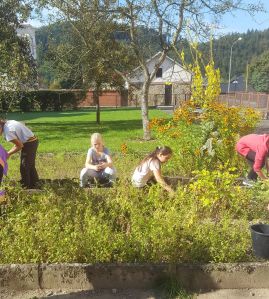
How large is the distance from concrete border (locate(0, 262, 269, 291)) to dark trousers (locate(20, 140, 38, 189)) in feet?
8.86

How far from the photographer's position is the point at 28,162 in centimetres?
600

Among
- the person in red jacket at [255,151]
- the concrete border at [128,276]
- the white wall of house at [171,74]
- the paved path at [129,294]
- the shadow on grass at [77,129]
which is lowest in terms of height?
the shadow on grass at [77,129]

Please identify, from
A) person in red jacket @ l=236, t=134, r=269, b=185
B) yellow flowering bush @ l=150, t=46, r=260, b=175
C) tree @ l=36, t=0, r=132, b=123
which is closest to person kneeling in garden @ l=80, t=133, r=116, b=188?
yellow flowering bush @ l=150, t=46, r=260, b=175

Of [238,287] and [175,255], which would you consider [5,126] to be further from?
[238,287]

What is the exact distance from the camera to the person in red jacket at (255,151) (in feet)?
18.2

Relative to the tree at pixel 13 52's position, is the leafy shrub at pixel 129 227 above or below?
below

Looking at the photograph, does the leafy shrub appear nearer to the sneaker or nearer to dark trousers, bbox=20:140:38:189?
the sneaker

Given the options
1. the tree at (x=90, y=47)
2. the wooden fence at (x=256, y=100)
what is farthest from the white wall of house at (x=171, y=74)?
the wooden fence at (x=256, y=100)

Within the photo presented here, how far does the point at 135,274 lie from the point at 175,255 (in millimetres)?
407

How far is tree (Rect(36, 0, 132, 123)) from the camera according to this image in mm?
12844

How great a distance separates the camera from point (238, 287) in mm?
3414

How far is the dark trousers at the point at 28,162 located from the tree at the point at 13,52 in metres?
5.85

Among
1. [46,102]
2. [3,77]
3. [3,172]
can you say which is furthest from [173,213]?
[46,102]

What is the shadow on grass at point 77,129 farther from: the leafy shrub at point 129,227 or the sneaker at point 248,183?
the leafy shrub at point 129,227
